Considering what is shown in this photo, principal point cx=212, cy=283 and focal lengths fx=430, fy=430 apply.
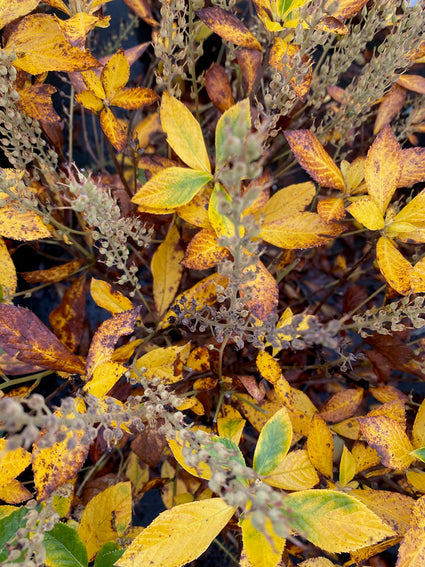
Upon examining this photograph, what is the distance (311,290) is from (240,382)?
671 mm

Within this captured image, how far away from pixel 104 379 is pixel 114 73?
0.57 meters

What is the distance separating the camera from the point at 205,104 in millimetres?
1371

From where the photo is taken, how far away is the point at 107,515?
887mm

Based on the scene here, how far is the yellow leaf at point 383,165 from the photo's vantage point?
0.80 m

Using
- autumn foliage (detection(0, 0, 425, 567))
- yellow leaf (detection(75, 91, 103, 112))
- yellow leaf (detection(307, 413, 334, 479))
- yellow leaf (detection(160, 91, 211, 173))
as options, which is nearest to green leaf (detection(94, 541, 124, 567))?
autumn foliage (detection(0, 0, 425, 567))

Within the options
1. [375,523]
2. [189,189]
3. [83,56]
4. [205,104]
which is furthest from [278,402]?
[205,104]

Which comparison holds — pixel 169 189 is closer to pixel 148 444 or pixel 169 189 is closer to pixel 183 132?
pixel 183 132

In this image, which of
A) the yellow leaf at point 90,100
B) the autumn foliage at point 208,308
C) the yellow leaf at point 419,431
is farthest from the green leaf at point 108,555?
the yellow leaf at point 90,100

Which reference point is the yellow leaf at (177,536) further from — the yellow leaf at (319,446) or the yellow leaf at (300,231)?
the yellow leaf at (300,231)

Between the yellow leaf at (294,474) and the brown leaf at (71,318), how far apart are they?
53 centimetres

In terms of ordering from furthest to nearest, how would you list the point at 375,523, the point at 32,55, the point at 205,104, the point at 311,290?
the point at 311,290
the point at 205,104
the point at 32,55
the point at 375,523

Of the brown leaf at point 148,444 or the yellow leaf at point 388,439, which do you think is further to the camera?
the brown leaf at point 148,444

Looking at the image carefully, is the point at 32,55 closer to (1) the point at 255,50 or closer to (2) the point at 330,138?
(1) the point at 255,50

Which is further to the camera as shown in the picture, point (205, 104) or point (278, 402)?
point (205, 104)
